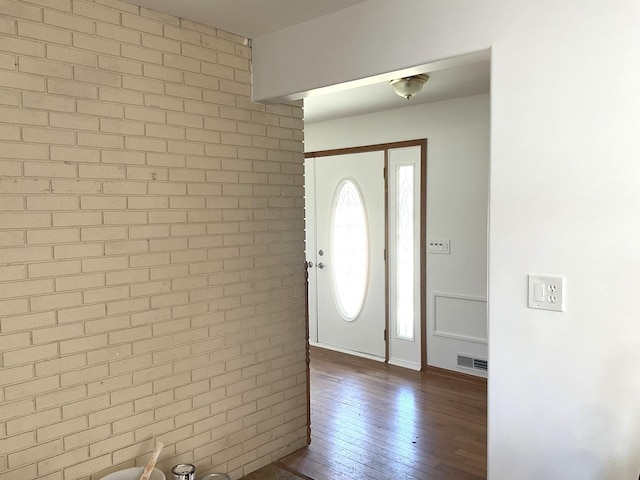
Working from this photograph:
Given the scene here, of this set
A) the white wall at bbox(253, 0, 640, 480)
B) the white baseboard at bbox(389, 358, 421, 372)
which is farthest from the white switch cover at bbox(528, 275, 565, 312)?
the white baseboard at bbox(389, 358, 421, 372)

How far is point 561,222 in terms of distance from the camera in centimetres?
171

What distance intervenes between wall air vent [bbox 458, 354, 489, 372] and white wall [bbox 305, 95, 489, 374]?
4cm

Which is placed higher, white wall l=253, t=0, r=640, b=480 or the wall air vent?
white wall l=253, t=0, r=640, b=480

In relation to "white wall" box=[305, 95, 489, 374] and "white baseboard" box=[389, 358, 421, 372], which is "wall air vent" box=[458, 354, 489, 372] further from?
"white baseboard" box=[389, 358, 421, 372]

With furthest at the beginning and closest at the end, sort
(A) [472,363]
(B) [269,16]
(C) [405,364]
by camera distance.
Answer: (C) [405,364], (A) [472,363], (B) [269,16]

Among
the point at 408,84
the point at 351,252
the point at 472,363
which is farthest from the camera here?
the point at 351,252

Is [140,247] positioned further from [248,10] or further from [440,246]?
[440,246]

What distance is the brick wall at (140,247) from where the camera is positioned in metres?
1.91

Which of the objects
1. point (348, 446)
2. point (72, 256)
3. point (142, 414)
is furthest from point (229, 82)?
point (348, 446)

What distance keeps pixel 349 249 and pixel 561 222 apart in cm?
328

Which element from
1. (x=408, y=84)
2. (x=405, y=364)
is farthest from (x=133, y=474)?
(x=405, y=364)

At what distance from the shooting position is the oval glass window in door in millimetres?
4828

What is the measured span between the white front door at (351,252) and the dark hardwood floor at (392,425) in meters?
0.43

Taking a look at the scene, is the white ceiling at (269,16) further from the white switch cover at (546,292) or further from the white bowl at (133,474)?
the white bowl at (133,474)
